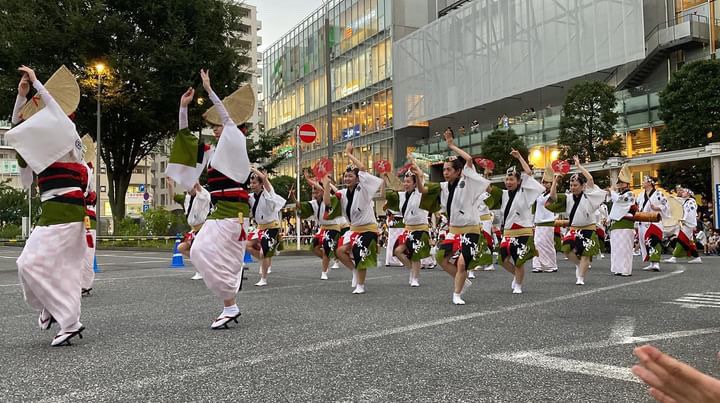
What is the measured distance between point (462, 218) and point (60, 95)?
4.73 m

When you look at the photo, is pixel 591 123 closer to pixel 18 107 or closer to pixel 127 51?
pixel 127 51

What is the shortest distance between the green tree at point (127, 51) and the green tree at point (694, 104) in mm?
17610

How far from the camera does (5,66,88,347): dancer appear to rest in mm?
5062

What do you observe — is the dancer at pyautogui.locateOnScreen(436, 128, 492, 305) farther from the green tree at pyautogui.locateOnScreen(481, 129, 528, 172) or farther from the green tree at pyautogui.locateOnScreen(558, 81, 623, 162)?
the green tree at pyautogui.locateOnScreen(481, 129, 528, 172)

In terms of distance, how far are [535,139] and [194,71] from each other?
678 inches

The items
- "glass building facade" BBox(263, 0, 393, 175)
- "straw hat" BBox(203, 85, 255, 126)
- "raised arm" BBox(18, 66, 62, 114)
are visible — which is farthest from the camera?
"glass building facade" BBox(263, 0, 393, 175)

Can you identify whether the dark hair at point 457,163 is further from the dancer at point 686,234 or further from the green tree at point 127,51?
the green tree at point 127,51

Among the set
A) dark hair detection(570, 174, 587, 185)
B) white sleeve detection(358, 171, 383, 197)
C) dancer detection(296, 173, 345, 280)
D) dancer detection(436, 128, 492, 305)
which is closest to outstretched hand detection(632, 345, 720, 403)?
dancer detection(436, 128, 492, 305)

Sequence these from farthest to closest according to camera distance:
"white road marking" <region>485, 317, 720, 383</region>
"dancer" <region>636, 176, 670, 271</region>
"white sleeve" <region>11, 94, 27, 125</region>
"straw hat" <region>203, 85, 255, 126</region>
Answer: "dancer" <region>636, 176, 670, 271</region> < "straw hat" <region>203, 85, 255, 126</region> < "white sleeve" <region>11, 94, 27, 125</region> < "white road marking" <region>485, 317, 720, 383</region>

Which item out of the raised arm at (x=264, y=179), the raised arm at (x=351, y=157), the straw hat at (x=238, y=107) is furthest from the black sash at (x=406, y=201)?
the straw hat at (x=238, y=107)

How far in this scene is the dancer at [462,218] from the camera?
7688 millimetres

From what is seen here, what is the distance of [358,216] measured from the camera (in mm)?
9461

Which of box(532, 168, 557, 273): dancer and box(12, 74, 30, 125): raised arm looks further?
box(532, 168, 557, 273): dancer

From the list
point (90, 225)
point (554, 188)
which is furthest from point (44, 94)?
point (554, 188)
